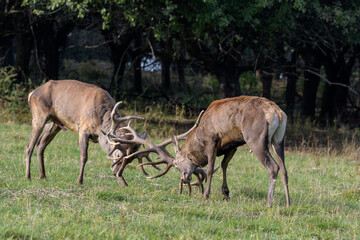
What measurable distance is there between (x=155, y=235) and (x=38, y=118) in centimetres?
379

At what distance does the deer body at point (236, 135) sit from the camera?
696cm

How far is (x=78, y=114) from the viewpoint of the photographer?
8344 mm

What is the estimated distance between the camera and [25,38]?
707 inches

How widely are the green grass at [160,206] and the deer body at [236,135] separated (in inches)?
17.2

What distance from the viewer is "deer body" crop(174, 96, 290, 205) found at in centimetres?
696

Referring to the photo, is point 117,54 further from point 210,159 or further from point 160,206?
point 160,206

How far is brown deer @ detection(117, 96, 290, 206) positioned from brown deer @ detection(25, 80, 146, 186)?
59 centimetres

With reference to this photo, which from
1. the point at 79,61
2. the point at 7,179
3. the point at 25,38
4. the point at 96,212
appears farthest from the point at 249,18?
the point at 79,61

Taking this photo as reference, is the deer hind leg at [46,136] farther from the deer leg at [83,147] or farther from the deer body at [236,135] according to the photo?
the deer body at [236,135]

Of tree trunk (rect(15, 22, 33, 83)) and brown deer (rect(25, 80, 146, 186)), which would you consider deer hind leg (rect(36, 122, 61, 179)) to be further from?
tree trunk (rect(15, 22, 33, 83))

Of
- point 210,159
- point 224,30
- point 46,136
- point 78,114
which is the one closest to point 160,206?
point 210,159

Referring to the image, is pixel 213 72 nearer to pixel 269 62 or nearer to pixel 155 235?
pixel 269 62

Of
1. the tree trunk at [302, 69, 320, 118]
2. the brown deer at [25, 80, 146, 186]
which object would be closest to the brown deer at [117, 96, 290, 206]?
the brown deer at [25, 80, 146, 186]

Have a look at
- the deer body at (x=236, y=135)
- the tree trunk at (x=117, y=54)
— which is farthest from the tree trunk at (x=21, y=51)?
A: the deer body at (x=236, y=135)
